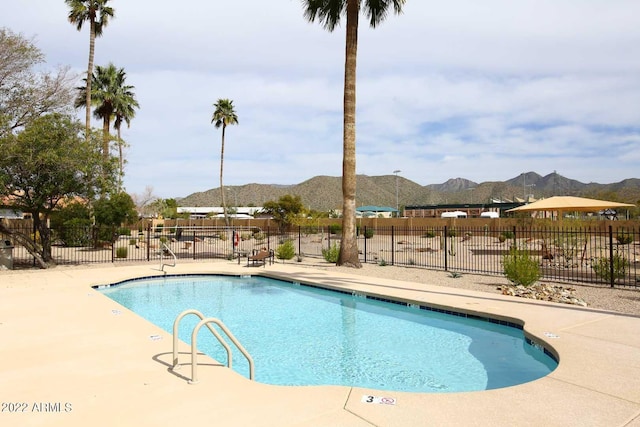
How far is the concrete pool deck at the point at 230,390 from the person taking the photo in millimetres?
3615

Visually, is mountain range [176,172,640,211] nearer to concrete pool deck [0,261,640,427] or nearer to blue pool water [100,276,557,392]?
blue pool water [100,276,557,392]

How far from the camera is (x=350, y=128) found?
15352 millimetres

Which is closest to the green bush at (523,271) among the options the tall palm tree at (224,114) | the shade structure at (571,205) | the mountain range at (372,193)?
the shade structure at (571,205)

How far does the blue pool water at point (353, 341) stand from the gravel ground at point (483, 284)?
2.77m

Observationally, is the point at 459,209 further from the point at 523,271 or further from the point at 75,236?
the point at 523,271

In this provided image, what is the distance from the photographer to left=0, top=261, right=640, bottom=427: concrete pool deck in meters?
3.62

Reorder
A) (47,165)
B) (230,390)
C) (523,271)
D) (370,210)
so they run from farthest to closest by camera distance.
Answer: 1. (370,210)
2. (47,165)
3. (523,271)
4. (230,390)

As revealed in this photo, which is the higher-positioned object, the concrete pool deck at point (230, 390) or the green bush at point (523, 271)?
the green bush at point (523, 271)

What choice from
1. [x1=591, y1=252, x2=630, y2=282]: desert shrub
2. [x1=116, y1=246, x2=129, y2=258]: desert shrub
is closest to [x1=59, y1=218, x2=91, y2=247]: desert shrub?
[x1=116, y1=246, x2=129, y2=258]: desert shrub

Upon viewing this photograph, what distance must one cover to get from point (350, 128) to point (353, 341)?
9336 millimetres

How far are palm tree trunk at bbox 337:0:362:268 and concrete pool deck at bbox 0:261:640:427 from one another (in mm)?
8386

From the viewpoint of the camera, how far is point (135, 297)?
11414mm

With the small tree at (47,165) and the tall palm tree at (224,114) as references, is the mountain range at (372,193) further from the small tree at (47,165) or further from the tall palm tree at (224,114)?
the small tree at (47,165)

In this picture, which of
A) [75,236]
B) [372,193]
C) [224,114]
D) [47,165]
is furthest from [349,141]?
[372,193]
